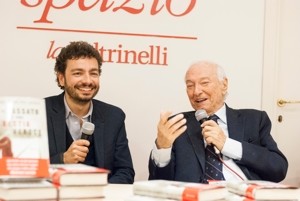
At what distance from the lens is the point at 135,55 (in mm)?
4043

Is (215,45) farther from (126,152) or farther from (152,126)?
(126,152)

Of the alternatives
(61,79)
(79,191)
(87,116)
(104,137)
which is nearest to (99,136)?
(104,137)

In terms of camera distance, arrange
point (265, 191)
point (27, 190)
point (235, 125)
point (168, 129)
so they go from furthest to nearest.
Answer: point (235, 125) < point (168, 129) < point (265, 191) < point (27, 190)

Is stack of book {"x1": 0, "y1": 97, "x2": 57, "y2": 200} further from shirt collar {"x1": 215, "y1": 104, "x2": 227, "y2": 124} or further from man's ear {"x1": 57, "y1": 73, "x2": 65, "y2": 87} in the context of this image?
man's ear {"x1": 57, "y1": 73, "x2": 65, "y2": 87}

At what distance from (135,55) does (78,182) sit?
2363 mm

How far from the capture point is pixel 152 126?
405 cm

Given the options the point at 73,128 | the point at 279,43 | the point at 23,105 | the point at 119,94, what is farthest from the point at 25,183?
the point at 279,43

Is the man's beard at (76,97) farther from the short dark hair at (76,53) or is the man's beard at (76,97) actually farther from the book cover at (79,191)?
the book cover at (79,191)

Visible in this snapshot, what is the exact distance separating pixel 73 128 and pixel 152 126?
812 mm

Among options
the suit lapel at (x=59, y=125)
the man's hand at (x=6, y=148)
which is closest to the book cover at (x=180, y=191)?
the man's hand at (x=6, y=148)

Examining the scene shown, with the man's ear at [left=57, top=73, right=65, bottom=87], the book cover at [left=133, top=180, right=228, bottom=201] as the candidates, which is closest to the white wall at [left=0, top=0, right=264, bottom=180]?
the man's ear at [left=57, top=73, right=65, bottom=87]

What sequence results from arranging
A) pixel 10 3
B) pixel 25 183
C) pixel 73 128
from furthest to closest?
pixel 10 3 → pixel 73 128 → pixel 25 183

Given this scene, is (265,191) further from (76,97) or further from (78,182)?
(76,97)

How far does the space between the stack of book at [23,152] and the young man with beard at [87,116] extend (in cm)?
155
